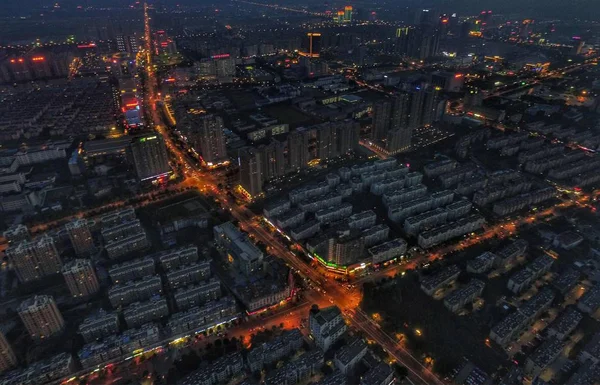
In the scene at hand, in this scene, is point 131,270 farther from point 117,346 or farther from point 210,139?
point 210,139

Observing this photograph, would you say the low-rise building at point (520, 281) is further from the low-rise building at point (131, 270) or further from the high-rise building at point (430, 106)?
the high-rise building at point (430, 106)

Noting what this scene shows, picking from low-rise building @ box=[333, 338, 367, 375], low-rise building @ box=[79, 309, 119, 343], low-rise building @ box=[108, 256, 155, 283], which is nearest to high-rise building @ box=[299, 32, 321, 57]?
low-rise building @ box=[108, 256, 155, 283]

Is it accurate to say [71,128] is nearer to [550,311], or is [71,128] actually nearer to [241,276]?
[241,276]

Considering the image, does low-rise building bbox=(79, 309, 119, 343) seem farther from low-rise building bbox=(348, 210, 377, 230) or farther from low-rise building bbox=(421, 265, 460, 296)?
low-rise building bbox=(421, 265, 460, 296)

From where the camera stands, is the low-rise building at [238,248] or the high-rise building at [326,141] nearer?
the low-rise building at [238,248]

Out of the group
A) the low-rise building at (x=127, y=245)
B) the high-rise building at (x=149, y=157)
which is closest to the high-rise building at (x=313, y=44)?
the high-rise building at (x=149, y=157)


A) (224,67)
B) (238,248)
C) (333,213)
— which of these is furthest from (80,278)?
(224,67)
